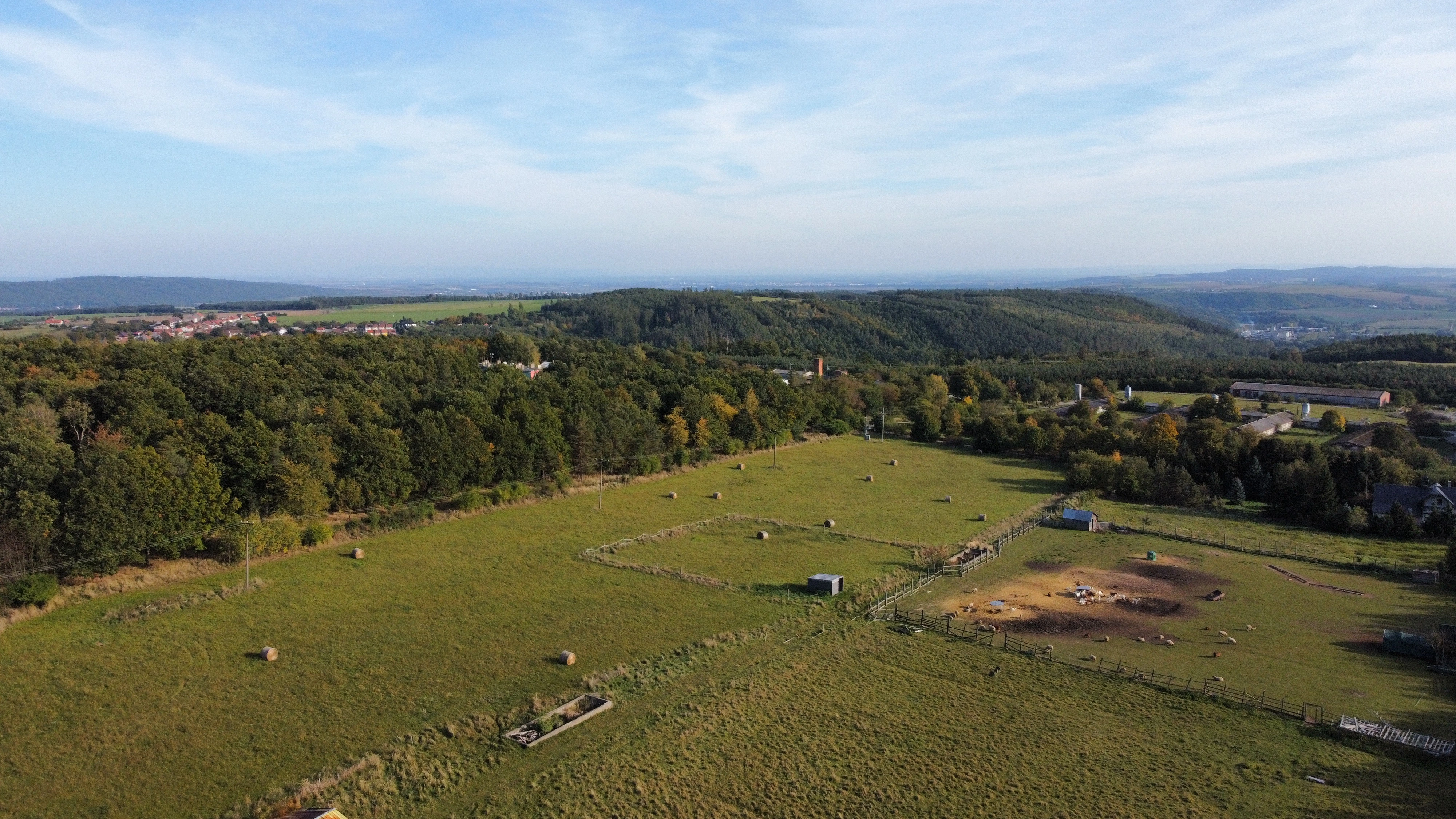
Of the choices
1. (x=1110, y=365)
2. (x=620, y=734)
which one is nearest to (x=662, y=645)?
(x=620, y=734)

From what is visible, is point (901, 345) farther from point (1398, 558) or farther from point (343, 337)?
point (1398, 558)

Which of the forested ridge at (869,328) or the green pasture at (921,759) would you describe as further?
the forested ridge at (869,328)

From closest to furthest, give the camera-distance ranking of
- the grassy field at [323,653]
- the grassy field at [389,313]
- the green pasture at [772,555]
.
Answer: the grassy field at [323,653], the green pasture at [772,555], the grassy field at [389,313]

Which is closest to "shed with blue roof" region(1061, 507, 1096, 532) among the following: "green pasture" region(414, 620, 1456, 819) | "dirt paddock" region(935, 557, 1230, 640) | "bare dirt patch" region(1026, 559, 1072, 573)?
"dirt paddock" region(935, 557, 1230, 640)

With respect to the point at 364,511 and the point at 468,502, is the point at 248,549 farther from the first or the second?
the point at 468,502

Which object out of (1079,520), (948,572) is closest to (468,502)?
(948,572)

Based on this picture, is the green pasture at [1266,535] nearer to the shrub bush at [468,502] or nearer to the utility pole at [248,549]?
the shrub bush at [468,502]

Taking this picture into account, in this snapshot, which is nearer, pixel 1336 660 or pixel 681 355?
pixel 1336 660

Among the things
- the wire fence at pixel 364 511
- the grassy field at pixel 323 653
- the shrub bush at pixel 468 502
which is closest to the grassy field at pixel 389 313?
the wire fence at pixel 364 511
